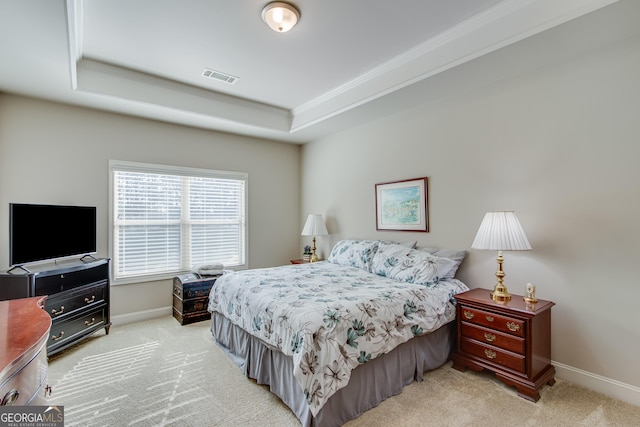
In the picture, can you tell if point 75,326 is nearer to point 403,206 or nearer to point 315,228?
point 315,228

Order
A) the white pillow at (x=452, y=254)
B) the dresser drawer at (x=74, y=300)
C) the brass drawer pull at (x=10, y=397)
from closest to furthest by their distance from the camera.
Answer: the brass drawer pull at (x=10, y=397) → the dresser drawer at (x=74, y=300) → the white pillow at (x=452, y=254)

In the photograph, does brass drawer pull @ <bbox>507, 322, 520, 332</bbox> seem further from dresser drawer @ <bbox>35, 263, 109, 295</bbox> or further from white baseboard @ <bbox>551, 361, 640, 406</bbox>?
dresser drawer @ <bbox>35, 263, 109, 295</bbox>

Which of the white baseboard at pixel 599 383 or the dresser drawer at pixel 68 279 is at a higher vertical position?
the dresser drawer at pixel 68 279

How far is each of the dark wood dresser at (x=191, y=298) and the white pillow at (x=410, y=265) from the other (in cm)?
219

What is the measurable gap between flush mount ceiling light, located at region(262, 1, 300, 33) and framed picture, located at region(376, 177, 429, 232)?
2.14m

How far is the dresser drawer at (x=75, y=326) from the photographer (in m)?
2.83

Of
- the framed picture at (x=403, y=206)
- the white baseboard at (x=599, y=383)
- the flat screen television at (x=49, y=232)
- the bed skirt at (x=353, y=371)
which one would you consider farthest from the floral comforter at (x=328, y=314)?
the flat screen television at (x=49, y=232)

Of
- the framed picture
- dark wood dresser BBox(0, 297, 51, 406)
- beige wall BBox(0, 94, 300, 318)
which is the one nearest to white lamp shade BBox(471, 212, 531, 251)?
the framed picture

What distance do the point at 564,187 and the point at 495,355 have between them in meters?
1.48

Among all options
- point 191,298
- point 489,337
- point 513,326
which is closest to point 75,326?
point 191,298

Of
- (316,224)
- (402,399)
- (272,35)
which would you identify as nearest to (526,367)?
(402,399)

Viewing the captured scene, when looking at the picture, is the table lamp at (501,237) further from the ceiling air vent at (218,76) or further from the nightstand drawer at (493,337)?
the ceiling air vent at (218,76)

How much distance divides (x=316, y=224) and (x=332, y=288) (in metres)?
A: 2.01

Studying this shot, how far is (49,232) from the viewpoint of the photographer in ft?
9.84
